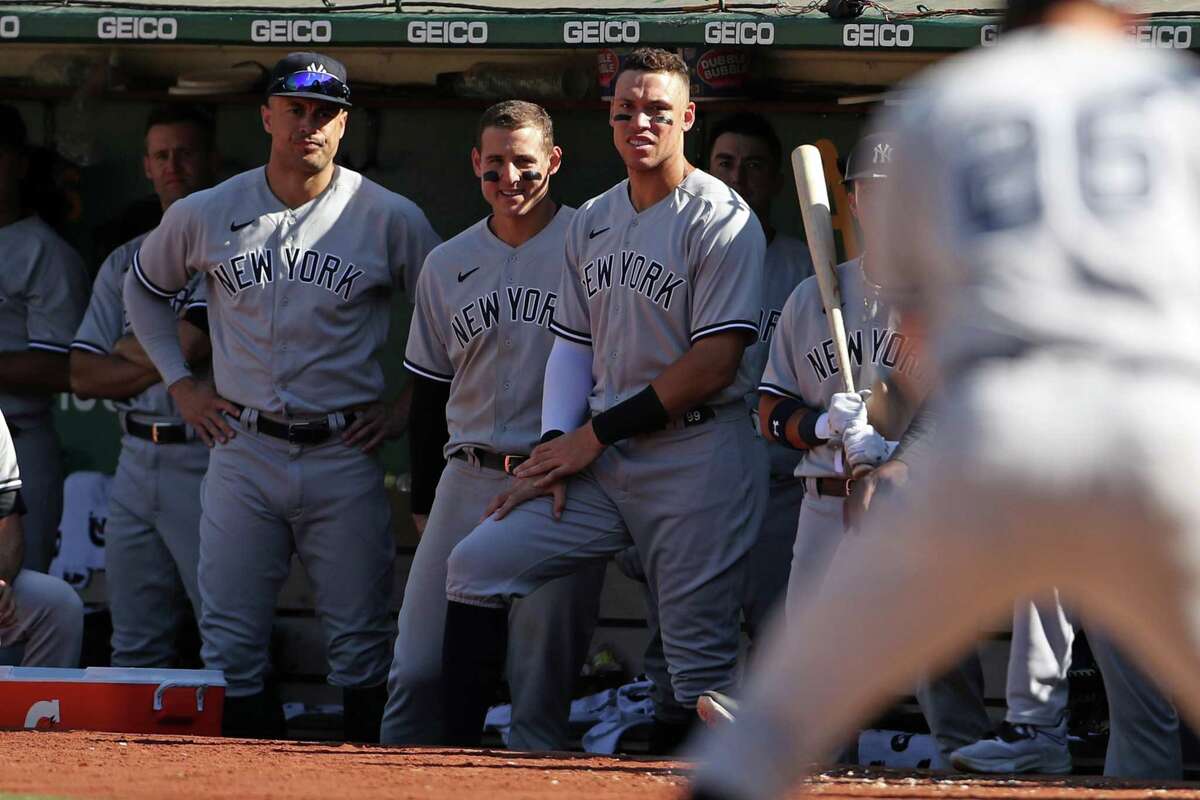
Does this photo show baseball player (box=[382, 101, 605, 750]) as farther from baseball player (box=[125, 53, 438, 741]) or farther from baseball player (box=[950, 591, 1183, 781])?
baseball player (box=[950, 591, 1183, 781])

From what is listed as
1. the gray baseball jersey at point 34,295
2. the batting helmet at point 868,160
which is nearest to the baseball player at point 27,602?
the gray baseball jersey at point 34,295

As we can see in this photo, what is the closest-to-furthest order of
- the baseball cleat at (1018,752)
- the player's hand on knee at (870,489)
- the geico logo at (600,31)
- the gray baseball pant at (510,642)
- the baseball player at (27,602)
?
the player's hand on knee at (870,489)
the baseball cleat at (1018,752)
the gray baseball pant at (510,642)
the baseball player at (27,602)
the geico logo at (600,31)

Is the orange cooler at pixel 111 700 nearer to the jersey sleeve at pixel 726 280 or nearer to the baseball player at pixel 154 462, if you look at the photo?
the baseball player at pixel 154 462

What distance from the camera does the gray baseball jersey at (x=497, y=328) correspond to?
4953 millimetres

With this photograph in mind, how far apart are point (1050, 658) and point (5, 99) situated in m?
4.45

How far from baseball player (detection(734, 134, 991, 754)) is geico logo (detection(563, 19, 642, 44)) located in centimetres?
93

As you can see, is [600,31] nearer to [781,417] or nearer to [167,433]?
[781,417]

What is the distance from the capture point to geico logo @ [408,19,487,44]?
17.6ft

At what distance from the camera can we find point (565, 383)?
469 centimetres

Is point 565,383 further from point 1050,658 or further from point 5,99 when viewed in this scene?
point 5,99

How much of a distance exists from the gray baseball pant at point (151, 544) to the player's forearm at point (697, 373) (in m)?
2.02

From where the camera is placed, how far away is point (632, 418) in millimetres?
4449

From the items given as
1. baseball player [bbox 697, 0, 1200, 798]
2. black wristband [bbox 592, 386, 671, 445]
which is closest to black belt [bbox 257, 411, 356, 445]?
black wristband [bbox 592, 386, 671, 445]

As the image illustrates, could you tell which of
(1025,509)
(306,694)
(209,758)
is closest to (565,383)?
(209,758)
